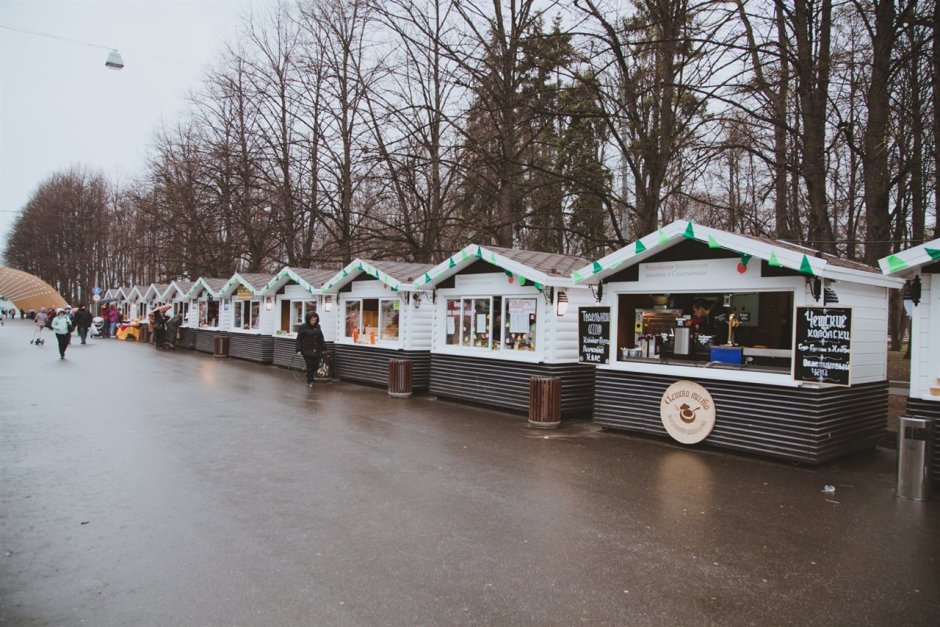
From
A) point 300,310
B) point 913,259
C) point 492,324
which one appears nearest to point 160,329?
point 300,310

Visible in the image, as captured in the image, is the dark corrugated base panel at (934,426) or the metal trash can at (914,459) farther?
the dark corrugated base panel at (934,426)

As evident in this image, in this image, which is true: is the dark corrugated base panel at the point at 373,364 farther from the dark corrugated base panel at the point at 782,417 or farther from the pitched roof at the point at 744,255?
the dark corrugated base panel at the point at 782,417

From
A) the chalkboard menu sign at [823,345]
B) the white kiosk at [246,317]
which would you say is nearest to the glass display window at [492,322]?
the chalkboard menu sign at [823,345]

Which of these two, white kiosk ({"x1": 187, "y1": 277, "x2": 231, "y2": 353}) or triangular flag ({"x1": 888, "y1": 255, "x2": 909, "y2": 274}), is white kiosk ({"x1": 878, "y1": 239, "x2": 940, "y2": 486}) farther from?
white kiosk ({"x1": 187, "y1": 277, "x2": 231, "y2": 353})

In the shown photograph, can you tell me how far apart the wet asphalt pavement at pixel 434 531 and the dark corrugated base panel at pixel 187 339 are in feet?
62.9

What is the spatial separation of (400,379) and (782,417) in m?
8.47

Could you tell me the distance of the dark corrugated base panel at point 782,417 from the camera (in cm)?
777

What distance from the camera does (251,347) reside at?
2269 cm

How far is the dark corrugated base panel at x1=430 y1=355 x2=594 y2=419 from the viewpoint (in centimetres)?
1142

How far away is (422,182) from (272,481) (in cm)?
2176

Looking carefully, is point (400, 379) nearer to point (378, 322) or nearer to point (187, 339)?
point (378, 322)

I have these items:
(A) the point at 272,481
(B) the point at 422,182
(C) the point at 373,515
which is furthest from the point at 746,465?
(B) the point at 422,182

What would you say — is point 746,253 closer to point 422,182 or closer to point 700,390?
point 700,390

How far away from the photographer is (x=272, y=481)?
21.6 ft
